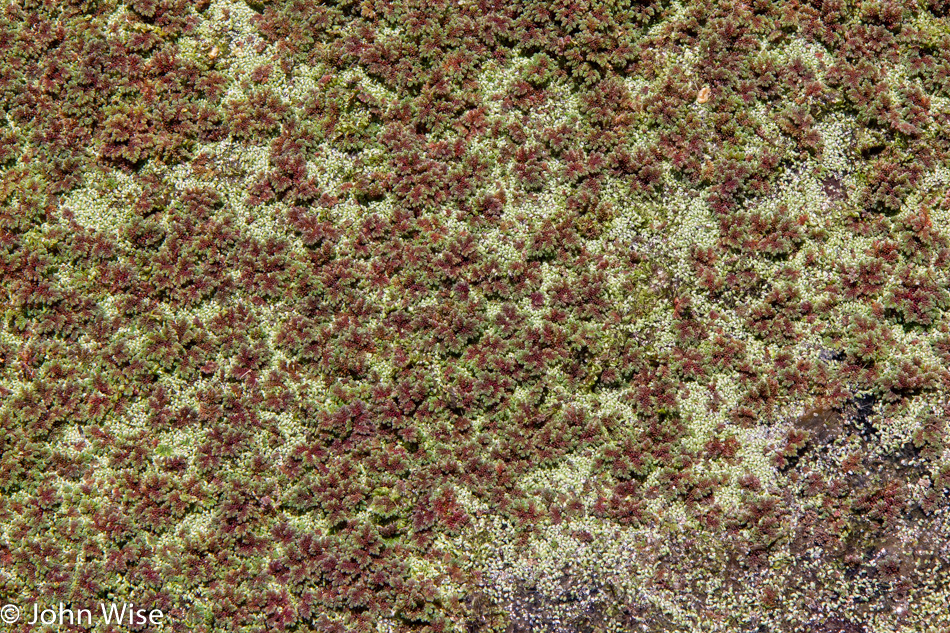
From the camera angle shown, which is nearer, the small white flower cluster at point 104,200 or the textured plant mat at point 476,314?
the textured plant mat at point 476,314

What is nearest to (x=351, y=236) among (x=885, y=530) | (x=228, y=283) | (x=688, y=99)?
(x=228, y=283)

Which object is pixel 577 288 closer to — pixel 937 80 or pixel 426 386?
pixel 426 386

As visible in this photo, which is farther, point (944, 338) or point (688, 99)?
point (688, 99)

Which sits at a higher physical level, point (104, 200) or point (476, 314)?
point (104, 200)

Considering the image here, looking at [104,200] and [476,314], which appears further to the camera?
[104,200]

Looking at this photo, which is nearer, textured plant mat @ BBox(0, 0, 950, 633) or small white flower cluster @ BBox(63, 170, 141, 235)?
textured plant mat @ BBox(0, 0, 950, 633)

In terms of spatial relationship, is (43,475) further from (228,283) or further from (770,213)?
(770,213)

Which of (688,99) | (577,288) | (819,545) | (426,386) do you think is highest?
(688,99)

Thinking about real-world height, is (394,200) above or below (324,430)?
above
